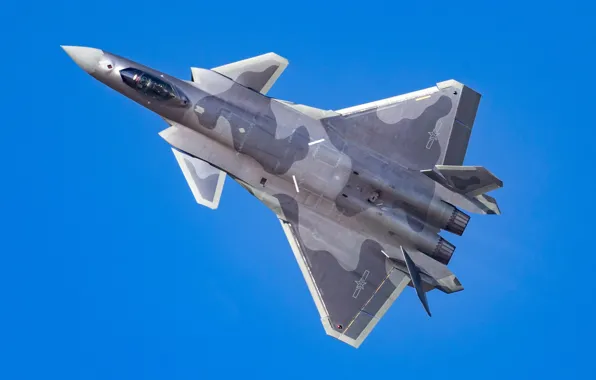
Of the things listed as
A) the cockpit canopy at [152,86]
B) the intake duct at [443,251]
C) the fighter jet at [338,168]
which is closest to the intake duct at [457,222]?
the fighter jet at [338,168]

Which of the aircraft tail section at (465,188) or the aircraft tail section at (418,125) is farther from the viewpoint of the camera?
the aircraft tail section at (418,125)

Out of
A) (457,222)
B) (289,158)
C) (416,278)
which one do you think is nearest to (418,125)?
(457,222)

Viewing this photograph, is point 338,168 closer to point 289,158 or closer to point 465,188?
point 289,158

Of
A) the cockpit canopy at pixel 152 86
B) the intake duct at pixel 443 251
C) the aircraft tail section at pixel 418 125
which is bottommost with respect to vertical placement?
the intake duct at pixel 443 251

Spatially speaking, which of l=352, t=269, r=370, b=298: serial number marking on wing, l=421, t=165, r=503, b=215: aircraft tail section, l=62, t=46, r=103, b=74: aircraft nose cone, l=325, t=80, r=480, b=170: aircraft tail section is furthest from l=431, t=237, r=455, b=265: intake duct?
l=62, t=46, r=103, b=74: aircraft nose cone

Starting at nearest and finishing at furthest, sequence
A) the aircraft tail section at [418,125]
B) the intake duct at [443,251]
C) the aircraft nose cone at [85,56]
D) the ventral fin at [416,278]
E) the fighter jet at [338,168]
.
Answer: the ventral fin at [416,278]
the aircraft nose cone at [85,56]
the fighter jet at [338,168]
the intake duct at [443,251]
the aircraft tail section at [418,125]

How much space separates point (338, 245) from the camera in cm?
2314

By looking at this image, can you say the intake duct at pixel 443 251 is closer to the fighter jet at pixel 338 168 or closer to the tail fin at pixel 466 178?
the fighter jet at pixel 338 168

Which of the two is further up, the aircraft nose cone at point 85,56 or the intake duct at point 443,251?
the aircraft nose cone at point 85,56

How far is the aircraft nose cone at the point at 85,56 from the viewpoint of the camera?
22.2 m

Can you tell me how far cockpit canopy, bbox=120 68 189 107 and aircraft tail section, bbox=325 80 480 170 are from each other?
17.2 ft

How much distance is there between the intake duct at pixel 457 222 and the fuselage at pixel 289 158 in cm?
8

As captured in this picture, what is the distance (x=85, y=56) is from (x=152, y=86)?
259 cm

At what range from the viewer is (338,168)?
2245cm
